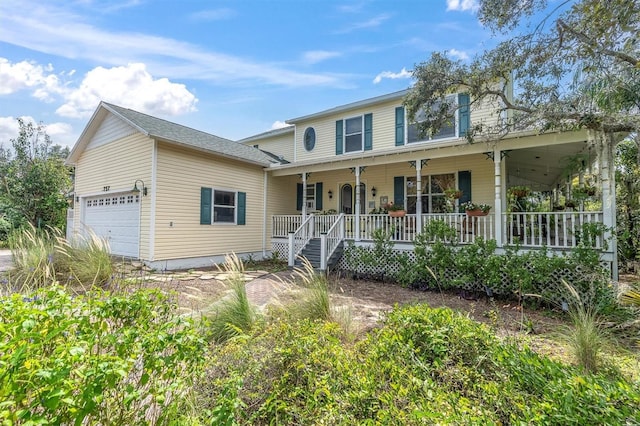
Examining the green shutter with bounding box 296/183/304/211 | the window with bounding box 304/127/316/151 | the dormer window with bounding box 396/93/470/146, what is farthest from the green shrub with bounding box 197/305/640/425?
the window with bounding box 304/127/316/151

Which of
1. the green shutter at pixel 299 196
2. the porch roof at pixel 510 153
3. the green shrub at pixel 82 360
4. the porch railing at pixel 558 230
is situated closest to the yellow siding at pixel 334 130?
the porch roof at pixel 510 153

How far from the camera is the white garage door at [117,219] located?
1023cm

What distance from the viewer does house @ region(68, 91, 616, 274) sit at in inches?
355

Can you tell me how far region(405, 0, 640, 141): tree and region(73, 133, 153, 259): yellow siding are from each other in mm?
8588

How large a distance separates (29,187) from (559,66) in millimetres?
25079

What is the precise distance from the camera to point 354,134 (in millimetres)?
13242

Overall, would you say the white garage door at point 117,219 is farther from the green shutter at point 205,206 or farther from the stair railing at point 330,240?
the stair railing at point 330,240

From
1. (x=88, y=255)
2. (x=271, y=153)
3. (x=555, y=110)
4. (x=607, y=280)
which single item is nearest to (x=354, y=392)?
(x=88, y=255)

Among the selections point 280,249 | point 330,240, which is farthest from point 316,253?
point 280,249

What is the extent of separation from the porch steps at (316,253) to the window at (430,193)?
11.3 ft

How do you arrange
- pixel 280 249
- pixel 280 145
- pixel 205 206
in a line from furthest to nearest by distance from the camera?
1. pixel 280 145
2. pixel 280 249
3. pixel 205 206

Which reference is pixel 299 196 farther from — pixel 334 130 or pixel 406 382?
pixel 406 382

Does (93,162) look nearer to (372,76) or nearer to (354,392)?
(372,76)

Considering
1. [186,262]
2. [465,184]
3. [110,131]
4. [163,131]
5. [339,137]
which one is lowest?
[186,262]
